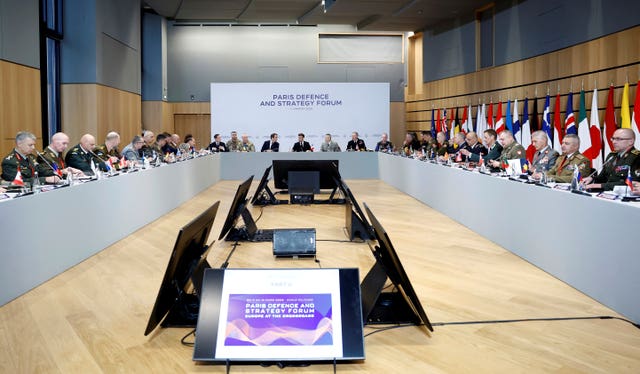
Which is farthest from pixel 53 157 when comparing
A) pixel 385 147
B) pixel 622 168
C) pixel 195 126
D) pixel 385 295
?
pixel 195 126

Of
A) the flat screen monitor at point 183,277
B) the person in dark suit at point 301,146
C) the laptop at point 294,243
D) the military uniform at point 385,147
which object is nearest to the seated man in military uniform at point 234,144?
the person in dark suit at point 301,146

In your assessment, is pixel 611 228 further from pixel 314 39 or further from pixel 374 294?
pixel 314 39

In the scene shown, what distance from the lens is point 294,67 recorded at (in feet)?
57.9

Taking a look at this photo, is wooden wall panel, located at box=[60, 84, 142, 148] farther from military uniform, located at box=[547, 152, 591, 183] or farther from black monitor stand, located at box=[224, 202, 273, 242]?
military uniform, located at box=[547, 152, 591, 183]

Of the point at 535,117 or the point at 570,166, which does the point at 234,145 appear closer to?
the point at 535,117

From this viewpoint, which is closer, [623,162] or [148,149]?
[623,162]

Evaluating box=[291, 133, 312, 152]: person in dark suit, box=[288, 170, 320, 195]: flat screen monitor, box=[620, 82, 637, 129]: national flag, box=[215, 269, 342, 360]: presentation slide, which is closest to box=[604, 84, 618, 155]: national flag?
box=[620, 82, 637, 129]: national flag

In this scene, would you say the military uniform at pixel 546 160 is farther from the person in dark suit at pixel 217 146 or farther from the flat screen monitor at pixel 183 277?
the person in dark suit at pixel 217 146

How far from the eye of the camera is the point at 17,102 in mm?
8648

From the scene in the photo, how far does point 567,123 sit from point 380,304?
6.47 meters

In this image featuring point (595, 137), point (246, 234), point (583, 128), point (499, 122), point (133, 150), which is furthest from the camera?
point (499, 122)

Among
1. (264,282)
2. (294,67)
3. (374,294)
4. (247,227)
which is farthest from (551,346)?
(294,67)

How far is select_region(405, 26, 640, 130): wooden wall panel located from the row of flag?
138mm

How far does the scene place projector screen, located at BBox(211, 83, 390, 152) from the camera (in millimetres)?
15148
